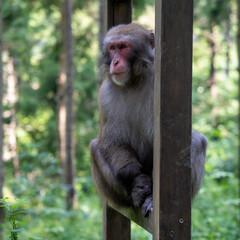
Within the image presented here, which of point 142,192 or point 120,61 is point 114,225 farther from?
point 120,61

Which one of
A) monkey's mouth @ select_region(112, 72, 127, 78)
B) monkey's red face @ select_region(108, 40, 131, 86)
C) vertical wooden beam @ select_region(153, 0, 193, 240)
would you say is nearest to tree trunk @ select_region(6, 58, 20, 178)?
monkey's red face @ select_region(108, 40, 131, 86)

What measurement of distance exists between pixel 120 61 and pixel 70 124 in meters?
6.03

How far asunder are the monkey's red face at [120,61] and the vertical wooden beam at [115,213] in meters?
0.37

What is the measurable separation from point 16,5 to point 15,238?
10107mm

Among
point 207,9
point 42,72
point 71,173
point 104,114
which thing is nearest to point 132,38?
point 104,114

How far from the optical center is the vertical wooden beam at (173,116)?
2021 millimetres

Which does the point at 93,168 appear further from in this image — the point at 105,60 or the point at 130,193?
the point at 105,60

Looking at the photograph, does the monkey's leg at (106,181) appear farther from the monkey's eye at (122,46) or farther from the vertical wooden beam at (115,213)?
the monkey's eye at (122,46)

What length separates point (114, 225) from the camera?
3.41 m

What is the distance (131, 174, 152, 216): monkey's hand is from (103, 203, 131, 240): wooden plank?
0.56 meters

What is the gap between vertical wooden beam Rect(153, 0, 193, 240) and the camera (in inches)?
79.6

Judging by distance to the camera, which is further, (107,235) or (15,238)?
(107,235)

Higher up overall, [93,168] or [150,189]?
[93,168]

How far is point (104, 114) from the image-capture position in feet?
11.0
